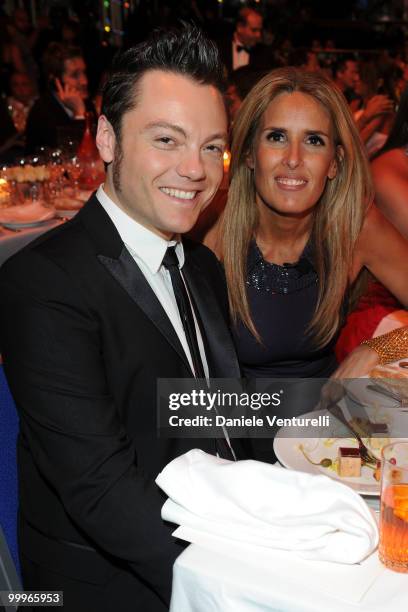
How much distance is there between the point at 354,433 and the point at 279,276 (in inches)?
40.3

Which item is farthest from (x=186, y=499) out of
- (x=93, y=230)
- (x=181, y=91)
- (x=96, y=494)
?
(x=181, y=91)

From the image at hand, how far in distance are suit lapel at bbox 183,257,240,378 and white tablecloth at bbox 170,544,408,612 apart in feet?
2.36

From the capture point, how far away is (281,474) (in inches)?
41.5

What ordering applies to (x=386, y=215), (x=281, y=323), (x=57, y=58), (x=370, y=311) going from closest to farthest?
(x=281, y=323) → (x=370, y=311) → (x=386, y=215) → (x=57, y=58)

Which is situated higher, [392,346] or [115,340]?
[115,340]

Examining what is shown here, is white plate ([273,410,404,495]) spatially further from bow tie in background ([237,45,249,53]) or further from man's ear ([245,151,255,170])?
bow tie in background ([237,45,249,53])

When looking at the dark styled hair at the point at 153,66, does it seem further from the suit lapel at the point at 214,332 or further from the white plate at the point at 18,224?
the white plate at the point at 18,224

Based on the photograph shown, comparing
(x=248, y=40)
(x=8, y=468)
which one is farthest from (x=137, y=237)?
(x=248, y=40)

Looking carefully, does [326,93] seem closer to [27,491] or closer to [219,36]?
[27,491]

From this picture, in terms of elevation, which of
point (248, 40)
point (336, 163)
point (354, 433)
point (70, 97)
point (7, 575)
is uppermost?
point (248, 40)

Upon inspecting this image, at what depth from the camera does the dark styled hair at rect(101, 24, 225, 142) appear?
1417 millimetres

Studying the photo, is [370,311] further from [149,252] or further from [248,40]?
[248,40]

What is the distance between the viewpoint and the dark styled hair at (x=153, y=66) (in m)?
1.42

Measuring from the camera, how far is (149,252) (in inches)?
60.6
